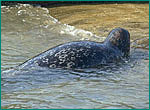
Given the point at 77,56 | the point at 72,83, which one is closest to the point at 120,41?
the point at 77,56

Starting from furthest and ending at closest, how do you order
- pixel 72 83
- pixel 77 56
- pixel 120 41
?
1. pixel 120 41
2. pixel 77 56
3. pixel 72 83

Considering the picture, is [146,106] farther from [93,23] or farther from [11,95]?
[93,23]

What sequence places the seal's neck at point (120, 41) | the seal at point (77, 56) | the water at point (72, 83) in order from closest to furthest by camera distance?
the water at point (72, 83), the seal at point (77, 56), the seal's neck at point (120, 41)

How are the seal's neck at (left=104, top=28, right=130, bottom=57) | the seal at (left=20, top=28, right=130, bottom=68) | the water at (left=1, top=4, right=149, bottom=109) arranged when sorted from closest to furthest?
1. the water at (left=1, top=4, right=149, bottom=109)
2. the seal at (left=20, top=28, right=130, bottom=68)
3. the seal's neck at (left=104, top=28, right=130, bottom=57)

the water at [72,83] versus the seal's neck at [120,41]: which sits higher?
the seal's neck at [120,41]

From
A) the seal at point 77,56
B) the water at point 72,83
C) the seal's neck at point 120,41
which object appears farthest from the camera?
the seal's neck at point 120,41

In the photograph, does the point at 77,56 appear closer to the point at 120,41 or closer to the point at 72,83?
the point at 72,83

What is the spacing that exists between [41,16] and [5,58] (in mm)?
5203

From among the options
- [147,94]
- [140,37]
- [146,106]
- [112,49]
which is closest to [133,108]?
[146,106]

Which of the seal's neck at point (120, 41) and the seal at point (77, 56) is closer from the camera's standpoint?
the seal at point (77, 56)

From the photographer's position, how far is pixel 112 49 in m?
6.09

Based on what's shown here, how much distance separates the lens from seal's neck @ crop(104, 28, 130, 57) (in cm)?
626

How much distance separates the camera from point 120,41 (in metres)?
6.30

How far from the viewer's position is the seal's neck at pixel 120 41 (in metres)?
6.26
